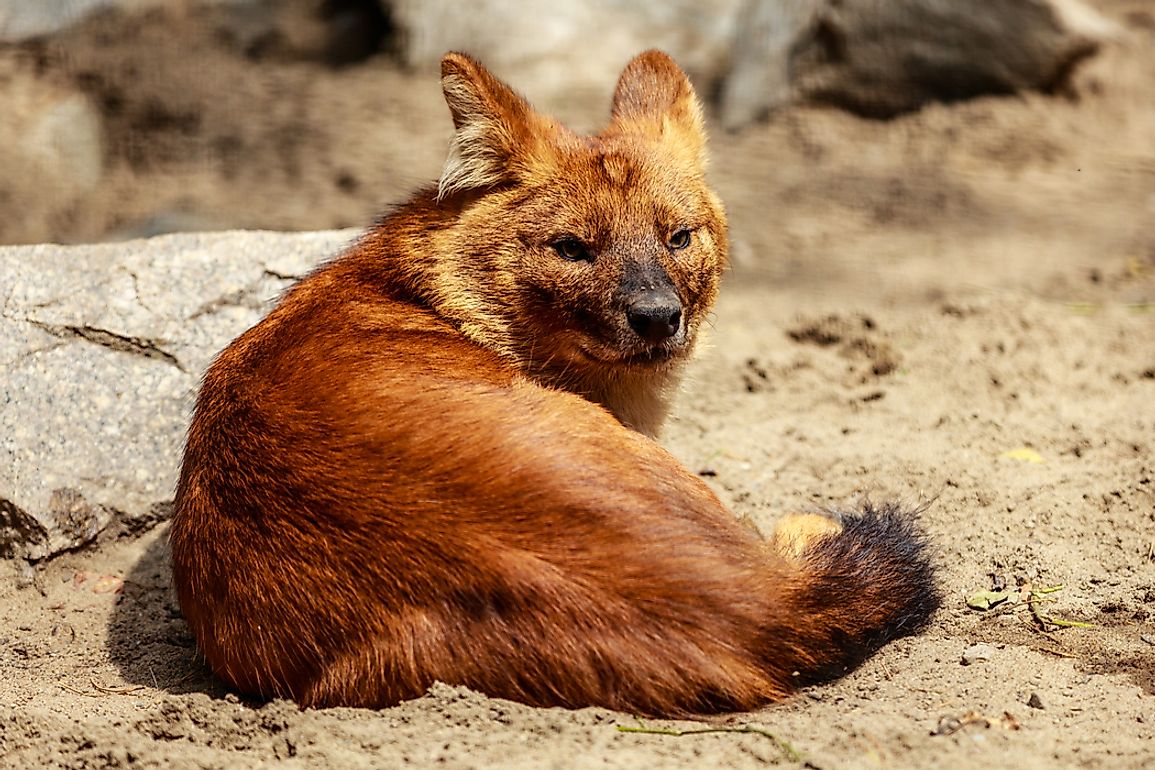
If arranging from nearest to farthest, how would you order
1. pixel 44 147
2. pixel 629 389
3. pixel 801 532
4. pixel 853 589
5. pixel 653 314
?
1. pixel 853 589
2. pixel 801 532
3. pixel 653 314
4. pixel 629 389
5. pixel 44 147

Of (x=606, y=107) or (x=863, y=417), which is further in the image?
(x=606, y=107)

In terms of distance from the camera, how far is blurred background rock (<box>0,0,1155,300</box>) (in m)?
9.52

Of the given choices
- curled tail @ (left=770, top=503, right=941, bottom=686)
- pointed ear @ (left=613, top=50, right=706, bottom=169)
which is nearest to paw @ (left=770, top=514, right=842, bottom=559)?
curled tail @ (left=770, top=503, right=941, bottom=686)

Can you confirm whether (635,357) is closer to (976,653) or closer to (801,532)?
(801,532)

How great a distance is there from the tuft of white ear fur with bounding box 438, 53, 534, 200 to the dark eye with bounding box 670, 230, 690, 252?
0.70 meters

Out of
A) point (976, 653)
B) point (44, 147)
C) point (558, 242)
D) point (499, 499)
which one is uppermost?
point (558, 242)

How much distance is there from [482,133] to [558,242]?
532 mm

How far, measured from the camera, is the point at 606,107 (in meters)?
10.6

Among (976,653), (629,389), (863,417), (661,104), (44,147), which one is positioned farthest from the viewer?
(44,147)

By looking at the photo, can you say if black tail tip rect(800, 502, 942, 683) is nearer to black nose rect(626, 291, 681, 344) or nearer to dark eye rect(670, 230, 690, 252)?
black nose rect(626, 291, 681, 344)

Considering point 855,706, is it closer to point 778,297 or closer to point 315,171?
point 778,297

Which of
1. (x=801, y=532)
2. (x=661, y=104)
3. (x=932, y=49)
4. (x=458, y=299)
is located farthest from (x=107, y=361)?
(x=932, y=49)

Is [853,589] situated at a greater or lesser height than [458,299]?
lesser

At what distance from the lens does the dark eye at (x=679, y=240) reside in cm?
508
